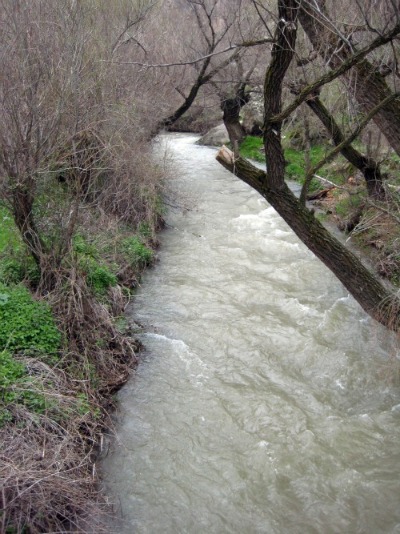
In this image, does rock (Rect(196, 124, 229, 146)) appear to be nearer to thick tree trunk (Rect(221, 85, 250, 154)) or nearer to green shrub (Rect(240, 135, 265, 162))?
thick tree trunk (Rect(221, 85, 250, 154))

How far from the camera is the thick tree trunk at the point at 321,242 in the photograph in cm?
580

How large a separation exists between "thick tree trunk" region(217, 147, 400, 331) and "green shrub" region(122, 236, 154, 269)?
11.9 feet

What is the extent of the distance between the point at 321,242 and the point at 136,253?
4122 millimetres

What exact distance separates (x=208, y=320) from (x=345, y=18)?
15.9ft

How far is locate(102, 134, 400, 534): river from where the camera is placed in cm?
461

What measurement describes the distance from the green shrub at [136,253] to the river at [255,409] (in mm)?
275

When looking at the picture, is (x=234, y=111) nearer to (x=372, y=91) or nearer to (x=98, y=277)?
(x=98, y=277)

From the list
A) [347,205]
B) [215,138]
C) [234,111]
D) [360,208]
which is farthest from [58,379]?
[215,138]

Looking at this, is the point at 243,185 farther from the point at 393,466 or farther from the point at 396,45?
the point at 393,466

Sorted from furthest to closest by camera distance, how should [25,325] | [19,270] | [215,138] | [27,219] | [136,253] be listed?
[215,138], [136,253], [19,270], [27,219], [25,325]

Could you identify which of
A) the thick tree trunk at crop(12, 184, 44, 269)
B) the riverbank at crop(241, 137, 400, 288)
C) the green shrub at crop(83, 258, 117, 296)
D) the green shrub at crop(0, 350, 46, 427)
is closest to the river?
the green shrub at crop(83, 258, 117, 296)

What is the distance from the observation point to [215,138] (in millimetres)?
19625

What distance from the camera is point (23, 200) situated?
19.0 ft

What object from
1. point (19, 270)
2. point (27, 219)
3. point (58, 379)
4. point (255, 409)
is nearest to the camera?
point (58, 379)
